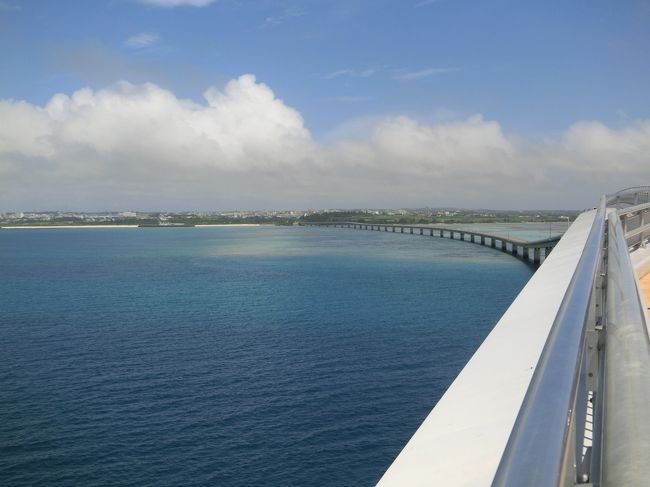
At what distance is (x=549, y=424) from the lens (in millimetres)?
1284

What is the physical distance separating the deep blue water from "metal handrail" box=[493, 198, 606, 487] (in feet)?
59.9

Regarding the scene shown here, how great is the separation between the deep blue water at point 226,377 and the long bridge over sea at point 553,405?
55.0 ft

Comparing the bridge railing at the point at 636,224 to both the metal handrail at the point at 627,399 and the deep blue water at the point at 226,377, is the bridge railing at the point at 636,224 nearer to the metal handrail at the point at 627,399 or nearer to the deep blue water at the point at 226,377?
the metal handrail at the point at 627,399

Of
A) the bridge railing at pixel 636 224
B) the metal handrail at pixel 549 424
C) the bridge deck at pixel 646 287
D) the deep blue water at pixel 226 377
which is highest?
the bridge railing at pixel 636 224

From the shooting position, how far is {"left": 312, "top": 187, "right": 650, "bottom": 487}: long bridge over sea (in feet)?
3.80

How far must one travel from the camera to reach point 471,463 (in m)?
2.26

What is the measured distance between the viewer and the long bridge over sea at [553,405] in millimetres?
1159

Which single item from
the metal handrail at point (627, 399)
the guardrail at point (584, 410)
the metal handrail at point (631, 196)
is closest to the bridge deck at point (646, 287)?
the guardrail at point (584, 410)

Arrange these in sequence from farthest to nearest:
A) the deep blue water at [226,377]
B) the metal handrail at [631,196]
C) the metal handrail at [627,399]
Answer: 1. the deep blue water at [226,377]
2. the metal handrail at [631,196]
3. the metal handrail at [627,399]

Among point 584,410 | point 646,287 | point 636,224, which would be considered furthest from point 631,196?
point 584,410

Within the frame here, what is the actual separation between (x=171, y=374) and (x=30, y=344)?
40.7ft

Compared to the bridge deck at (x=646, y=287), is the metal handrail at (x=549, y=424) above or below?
above

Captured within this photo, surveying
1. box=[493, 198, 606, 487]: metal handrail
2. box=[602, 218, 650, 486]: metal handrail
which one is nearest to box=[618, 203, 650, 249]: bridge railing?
box=[602, 218, 650, 486]: metal handrail

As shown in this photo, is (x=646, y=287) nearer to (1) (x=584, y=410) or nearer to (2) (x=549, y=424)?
(1) (x=584, y=410)
